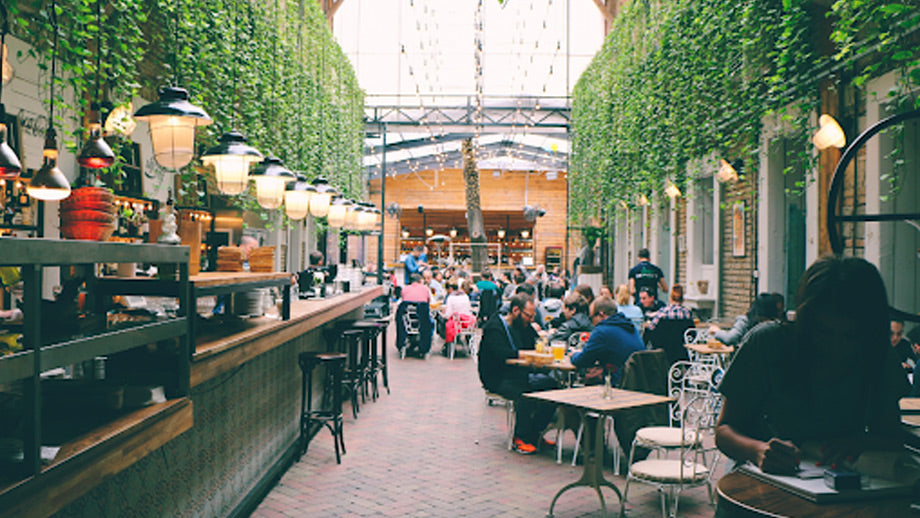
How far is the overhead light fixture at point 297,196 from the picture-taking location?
7.79m

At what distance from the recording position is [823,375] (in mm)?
2115

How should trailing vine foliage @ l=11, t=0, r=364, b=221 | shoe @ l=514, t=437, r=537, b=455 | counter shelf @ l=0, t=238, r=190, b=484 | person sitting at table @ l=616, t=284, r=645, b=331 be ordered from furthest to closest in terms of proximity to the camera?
person sitting at table @ l=616, t=284, r=645, b=331 → shoe @ l=514, t=437, r=537, b=455 → trailing vine foliage @ l=11, t=0, r=364, b=221 → counter shelf @ l=0, t=238, r=190, b=484

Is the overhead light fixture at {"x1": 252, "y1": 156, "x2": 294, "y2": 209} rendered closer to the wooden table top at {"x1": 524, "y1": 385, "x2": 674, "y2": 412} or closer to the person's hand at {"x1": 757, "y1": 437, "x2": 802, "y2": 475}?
the wooden table top at {"x1": 524, "y1": 385, "x2": 674, "y2": 412}

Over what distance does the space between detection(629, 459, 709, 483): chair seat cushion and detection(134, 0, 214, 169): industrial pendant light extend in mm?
3521

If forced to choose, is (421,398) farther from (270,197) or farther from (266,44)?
(266,44)

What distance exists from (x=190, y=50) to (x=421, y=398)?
184 inches

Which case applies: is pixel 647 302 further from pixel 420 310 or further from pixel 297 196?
pixel 297 196

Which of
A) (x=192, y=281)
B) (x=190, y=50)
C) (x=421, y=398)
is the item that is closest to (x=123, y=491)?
(x=192, y=281)

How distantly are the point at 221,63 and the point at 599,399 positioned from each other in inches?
231

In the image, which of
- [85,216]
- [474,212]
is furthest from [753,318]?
[474,212]

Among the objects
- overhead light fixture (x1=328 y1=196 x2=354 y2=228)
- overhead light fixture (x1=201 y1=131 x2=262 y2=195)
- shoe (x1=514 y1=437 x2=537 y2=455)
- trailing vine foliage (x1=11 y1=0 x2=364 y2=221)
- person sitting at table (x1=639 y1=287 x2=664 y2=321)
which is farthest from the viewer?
overhead light fixture (x1=328 y1=196 x2=354 y2=228)

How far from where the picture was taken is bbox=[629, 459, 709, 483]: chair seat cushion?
14.2 feet

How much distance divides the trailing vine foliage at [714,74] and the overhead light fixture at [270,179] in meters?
4.87

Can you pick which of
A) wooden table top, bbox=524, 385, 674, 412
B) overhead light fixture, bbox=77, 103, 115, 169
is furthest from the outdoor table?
overhead light fixture, bbox=77, 103, 115, 169
